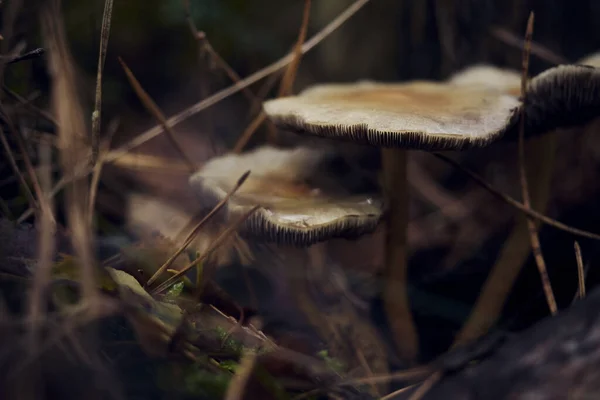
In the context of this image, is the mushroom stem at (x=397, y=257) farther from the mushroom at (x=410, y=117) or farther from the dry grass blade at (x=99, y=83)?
the dry grass blade at (x=99, y=83)

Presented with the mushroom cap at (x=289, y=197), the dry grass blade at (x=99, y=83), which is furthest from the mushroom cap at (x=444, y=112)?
the dry grass blade at (x=99, y=83)

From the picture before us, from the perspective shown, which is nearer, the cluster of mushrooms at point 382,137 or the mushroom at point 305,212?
the cluster of mushrooms at point 382,137

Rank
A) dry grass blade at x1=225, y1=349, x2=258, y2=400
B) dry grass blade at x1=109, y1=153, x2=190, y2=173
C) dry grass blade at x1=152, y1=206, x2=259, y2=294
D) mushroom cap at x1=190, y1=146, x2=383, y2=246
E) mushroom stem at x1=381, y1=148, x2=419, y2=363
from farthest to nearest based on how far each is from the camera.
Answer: dry grass blade at x1=109, y1=153, x2=190, y2=173 → mushroom stem at x1=381, y1=148, x2=419, y2=363 → mushroom cap at x1=190, y1=146, x2=383, y2=246 → dry grass blade at x1=152, y1=206, x2=259, y2=294 → dry grass blade at x1=225, y1=349, x2=258, y2=400

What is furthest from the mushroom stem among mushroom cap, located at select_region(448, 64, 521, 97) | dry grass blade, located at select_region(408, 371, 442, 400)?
dry grass blade, located at select_region(408, 371, 442, 400)

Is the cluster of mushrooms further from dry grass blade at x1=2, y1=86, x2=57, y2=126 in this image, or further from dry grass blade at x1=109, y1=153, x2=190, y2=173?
dry grass blade at x1=2, y1=86, x2=57, y2=126

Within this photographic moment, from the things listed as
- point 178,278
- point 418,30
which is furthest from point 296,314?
point 418,30

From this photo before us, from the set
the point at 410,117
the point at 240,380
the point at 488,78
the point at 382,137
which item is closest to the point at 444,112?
the point at 410,117

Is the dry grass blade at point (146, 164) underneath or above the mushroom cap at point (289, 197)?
underneath
